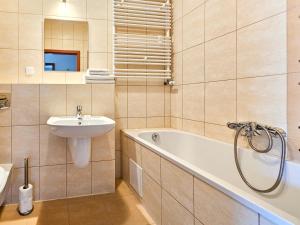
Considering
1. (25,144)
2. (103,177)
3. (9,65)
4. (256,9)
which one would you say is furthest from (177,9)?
(25,144)

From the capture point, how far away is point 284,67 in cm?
146

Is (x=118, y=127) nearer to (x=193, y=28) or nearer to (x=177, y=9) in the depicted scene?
(x=193, y=28)

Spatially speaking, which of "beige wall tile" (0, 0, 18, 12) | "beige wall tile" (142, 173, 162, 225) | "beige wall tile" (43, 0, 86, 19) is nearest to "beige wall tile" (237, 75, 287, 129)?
"beige wall tile" (142, 173, 162, 225)

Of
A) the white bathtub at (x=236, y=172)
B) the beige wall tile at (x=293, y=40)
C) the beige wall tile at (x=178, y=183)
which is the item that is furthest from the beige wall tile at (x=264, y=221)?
the beige wall tile at (x=293, y=40)

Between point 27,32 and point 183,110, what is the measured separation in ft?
5.97

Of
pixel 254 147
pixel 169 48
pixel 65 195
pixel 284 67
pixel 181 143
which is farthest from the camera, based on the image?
pixel 169 48

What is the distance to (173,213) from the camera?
1.47 m

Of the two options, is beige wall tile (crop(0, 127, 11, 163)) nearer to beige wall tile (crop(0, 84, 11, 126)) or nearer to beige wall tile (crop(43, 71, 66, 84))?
beige wall tile (crop(0, 84, 11, 126))

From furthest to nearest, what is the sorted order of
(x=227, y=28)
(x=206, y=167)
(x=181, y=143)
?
(x=181, y=143), (x=206, y=167), (x=227, y=28)

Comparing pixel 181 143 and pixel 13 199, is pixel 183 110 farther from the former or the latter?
pixel 13 199

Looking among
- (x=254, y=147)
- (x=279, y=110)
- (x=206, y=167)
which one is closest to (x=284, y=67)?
(x=279, y=110)

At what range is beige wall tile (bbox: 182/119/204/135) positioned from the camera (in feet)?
7.79

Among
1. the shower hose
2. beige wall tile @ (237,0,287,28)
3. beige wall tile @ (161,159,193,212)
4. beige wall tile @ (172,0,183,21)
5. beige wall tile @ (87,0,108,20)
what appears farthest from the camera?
beige wall tile @ (172,0,183,21)

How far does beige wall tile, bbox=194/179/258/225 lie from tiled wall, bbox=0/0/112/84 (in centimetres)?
191
